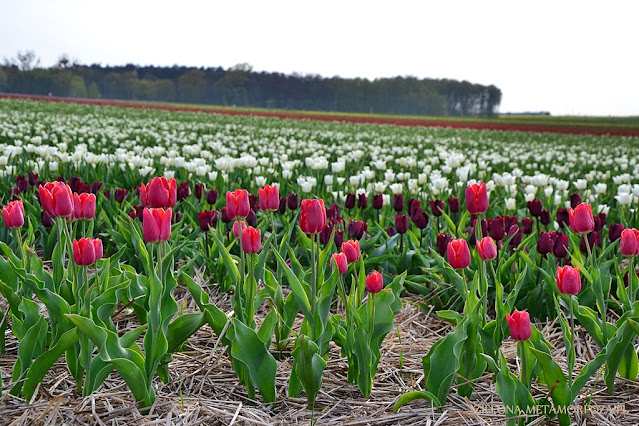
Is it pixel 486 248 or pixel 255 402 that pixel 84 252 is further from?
pixel 486 248

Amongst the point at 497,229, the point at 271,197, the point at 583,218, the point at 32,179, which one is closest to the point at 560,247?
the point at 497,229

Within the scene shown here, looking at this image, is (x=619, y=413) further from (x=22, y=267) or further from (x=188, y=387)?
(x=22, y=267)

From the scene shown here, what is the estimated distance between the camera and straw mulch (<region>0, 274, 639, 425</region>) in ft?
6.00

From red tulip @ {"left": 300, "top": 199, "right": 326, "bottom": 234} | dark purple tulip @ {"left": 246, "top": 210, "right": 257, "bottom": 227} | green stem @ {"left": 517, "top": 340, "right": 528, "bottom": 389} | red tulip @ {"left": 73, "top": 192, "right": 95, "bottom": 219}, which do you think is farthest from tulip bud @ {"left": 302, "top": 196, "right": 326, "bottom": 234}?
dark purple tulip @ {"left": 246, "top": 210, "right": 257, "bottom": 227}

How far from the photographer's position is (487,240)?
1.93m

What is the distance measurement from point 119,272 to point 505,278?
1880 mm

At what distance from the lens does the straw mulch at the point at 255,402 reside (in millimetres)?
1828

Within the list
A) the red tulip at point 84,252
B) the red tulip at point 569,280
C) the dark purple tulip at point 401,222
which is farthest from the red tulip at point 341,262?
the dark purple tulip at point 401,222

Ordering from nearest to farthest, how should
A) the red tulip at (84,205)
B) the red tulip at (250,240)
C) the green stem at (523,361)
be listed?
the green stem at (523,361), the red tulip at (250,240), the red tulip at (84,205)

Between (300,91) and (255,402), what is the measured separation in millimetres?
106105

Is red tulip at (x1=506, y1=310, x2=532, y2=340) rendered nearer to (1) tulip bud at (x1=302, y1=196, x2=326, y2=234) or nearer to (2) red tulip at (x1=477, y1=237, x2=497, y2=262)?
(2) red tulip at (x1=477, y1=237, x2=497, y2=262)

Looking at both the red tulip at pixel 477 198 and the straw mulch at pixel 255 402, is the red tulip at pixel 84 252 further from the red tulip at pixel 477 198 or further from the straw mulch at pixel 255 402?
the red tulip at pixel 477 198

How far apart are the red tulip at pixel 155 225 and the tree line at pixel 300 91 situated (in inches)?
3877

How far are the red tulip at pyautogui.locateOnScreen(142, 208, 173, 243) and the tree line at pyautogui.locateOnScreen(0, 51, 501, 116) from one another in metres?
98.5
